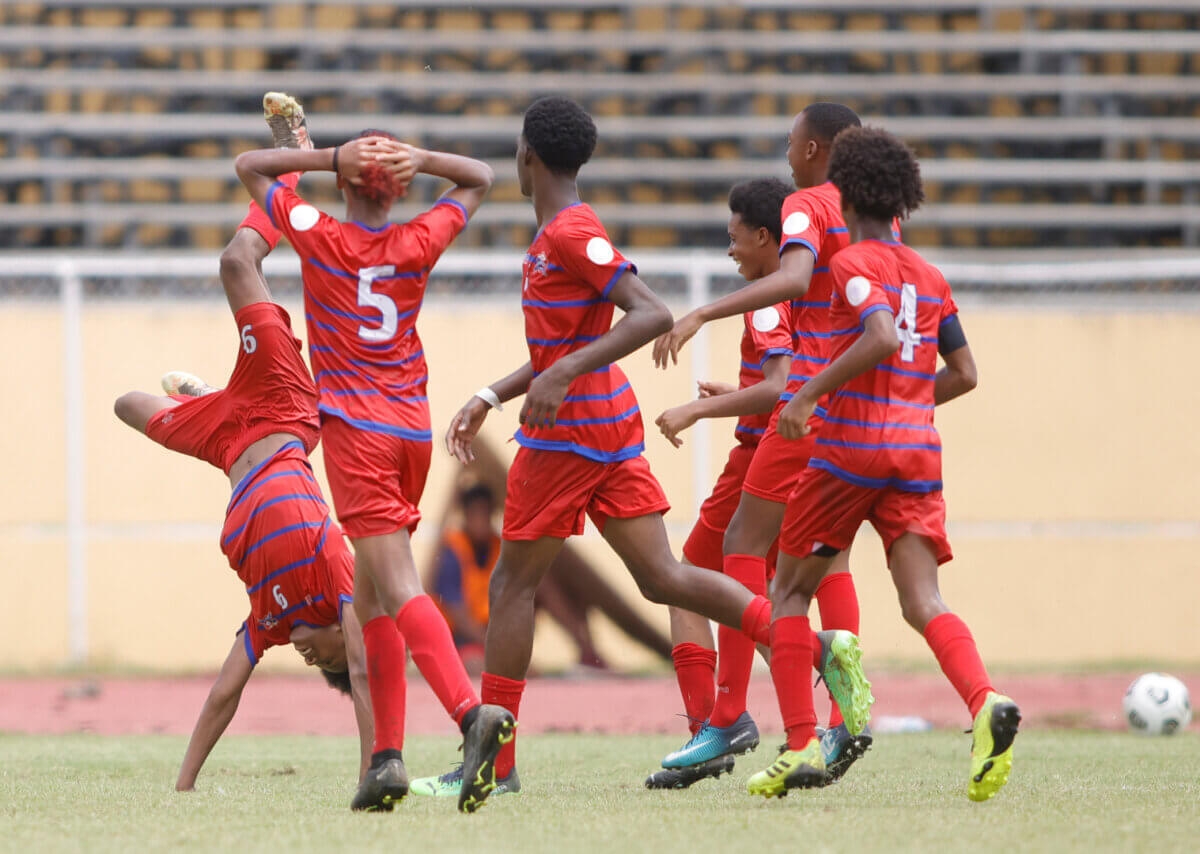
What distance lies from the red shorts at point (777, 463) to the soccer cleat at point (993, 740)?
114 cm

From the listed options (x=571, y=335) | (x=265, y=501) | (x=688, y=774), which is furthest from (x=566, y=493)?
(x=688, y=774)

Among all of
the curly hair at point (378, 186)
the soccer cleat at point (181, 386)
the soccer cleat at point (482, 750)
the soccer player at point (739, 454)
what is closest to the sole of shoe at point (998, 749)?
the soccer player at point (739, 454)

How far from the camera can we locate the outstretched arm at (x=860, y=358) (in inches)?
161

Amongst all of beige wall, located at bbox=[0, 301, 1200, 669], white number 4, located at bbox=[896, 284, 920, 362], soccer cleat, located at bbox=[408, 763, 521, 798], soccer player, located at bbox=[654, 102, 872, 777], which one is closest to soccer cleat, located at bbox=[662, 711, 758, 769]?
soccer player, located at bbox=[654, 102, 872, 777]

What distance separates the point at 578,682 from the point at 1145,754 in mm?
4275

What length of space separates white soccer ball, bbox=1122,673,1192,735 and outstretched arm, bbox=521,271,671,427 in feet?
12.9

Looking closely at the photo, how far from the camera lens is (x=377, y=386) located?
4.30 metres

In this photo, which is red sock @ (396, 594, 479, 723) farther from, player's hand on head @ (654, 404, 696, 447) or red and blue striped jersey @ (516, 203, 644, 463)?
player's hand on head @ (654, 404, 696, 447)

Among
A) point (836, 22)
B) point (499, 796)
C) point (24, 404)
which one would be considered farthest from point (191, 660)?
point (836, 22)

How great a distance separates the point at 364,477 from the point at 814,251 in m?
1.49

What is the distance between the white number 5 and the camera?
4309 millimetres

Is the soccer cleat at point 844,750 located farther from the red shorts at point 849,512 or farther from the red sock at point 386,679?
the red sock at point 386,679

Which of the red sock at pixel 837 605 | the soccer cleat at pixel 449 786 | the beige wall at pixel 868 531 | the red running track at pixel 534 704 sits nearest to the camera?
the soccer cleat at pixel 449 786

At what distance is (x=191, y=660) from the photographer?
32.6 ft
